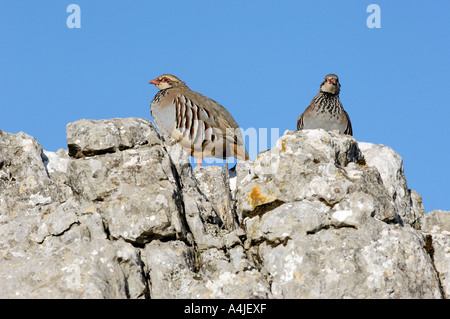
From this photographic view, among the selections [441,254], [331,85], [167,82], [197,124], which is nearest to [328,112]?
[331,85]

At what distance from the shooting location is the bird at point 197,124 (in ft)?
42.4

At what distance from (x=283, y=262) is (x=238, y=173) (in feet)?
12.1

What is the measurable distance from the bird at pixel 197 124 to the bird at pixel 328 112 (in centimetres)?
138

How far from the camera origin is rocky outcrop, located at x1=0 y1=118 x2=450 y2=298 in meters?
6.63

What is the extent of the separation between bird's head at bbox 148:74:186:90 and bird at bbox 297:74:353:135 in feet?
8.39

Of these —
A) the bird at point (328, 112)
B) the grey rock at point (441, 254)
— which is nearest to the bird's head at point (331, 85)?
the bird at point (328, 112)

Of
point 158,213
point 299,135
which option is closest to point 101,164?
A: point 158,213

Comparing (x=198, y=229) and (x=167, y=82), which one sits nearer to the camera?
(x=198, y=229)

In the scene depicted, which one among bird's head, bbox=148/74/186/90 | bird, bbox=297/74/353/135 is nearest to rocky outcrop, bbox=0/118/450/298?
bird, bbox=297/74/353/135

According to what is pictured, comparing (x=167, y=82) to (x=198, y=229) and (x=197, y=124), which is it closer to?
(x=197, y=124)

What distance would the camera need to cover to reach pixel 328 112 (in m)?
13.1

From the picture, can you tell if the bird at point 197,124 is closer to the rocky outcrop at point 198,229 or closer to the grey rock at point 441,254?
the rocky outcrop at point 198,229

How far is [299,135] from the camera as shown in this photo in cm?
810

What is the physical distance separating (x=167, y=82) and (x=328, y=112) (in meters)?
3.34
